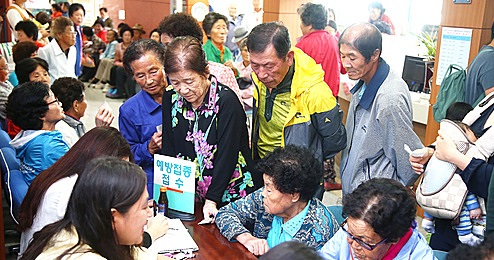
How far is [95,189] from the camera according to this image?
144cm

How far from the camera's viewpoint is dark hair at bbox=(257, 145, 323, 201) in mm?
1981

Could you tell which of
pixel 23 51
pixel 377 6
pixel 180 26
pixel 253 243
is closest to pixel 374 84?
pixel 253 243

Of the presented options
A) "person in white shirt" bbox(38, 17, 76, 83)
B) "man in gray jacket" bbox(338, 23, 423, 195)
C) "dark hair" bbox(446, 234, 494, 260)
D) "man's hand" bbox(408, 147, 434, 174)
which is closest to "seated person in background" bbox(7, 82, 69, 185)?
"man in gray jacket" bbox(338, 23, 423, 195)

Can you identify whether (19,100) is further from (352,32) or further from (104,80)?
(104,80)

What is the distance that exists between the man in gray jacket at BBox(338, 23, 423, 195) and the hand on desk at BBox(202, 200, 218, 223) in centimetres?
68

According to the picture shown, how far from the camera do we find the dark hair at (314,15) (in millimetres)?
4652

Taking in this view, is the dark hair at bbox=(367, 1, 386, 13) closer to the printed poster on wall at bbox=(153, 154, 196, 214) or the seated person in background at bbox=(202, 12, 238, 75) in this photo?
the seated person in background at bbox=(202, 12, 238, 75)

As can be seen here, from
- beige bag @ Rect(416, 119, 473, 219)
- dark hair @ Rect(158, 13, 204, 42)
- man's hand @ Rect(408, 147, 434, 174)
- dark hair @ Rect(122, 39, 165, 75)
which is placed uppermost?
dark hair @ Rect(158, 13, 204, 42)

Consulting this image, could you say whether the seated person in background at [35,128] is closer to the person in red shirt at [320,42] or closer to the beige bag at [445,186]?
the beige bag at [445,186]

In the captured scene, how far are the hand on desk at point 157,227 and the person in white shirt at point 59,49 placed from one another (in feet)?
11.6

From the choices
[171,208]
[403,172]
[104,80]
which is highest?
[403,172]

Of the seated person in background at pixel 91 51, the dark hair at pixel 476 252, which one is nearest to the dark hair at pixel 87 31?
the seated person in background at pixel 91 51

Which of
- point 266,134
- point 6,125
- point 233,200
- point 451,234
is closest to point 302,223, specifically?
point 233,200

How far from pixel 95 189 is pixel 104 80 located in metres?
8.94
